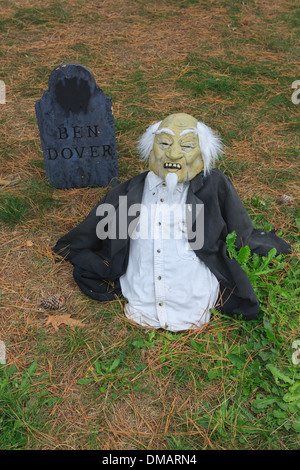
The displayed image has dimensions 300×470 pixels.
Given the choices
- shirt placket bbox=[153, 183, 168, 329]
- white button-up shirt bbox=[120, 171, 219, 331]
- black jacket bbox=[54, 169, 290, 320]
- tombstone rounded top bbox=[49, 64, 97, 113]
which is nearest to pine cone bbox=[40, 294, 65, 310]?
black jacket bbox=[54, 169, 290, 320]

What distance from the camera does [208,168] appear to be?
2705 millimetres

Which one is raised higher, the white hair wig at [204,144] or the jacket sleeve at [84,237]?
the white hair wig at [204,144]

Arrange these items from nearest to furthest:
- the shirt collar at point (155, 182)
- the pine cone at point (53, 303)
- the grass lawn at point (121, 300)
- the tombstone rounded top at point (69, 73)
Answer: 1. the grass lawn at point (121, 300)
2. the shirt collar at point (155, 182)
3. the pine cone at point (53, 303)
4. the tombstone rounded top at point (69, 73)

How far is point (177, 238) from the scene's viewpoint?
2.73m

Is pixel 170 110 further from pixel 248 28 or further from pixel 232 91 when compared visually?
pixel 248 28

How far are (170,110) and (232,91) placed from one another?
31.9 inches

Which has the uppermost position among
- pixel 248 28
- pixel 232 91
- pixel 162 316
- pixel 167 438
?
pixel 248 28

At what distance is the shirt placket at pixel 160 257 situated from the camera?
2672 millimetres

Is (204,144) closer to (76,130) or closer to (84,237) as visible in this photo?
(84,237)

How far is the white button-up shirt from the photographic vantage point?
2.68 meters

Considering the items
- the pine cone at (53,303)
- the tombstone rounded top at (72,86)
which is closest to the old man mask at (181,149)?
the tombstone rounded top at (72,86)

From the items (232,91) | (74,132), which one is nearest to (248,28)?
(232,91)

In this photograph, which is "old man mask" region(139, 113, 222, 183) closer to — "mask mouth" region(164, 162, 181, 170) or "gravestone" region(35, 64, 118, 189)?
"mask mouth" region(164, 162, 181, 170)

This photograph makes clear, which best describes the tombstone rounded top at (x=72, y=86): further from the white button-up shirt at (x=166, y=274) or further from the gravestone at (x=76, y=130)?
the white button-up shirt at (x=166, y=274)
